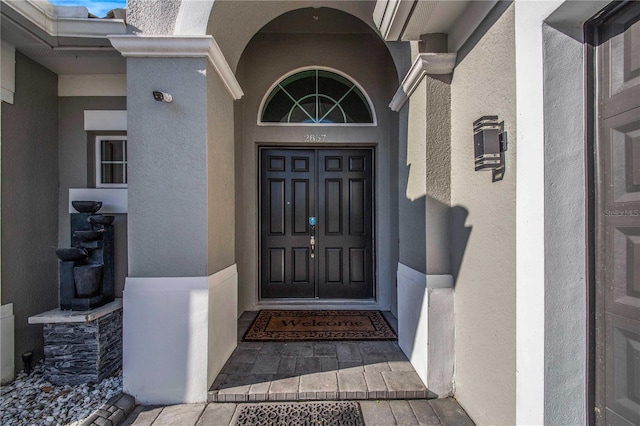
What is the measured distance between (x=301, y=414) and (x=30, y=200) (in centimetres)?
327

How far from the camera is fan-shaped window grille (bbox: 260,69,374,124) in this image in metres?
4.20

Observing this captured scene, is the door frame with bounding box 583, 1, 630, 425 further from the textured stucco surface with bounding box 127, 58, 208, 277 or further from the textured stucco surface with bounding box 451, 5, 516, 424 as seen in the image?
the textured stucco surface with bounding box 127, 58, 208, 277

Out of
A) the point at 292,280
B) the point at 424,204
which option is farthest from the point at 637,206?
the point at 292,280

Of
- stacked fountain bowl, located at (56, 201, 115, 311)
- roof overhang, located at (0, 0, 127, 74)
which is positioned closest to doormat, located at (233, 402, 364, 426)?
stacked fountain bowl, located at (56, 201, 115, 311)

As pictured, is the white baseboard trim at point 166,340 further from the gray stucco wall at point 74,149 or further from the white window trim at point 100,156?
the white window trim at point 100,156

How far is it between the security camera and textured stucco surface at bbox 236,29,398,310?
176 centimetres

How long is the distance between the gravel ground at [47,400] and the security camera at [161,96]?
239cm

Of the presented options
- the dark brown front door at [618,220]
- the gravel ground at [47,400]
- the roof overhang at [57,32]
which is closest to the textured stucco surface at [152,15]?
the roof overhang at [57,32]

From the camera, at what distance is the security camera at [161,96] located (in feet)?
7.59

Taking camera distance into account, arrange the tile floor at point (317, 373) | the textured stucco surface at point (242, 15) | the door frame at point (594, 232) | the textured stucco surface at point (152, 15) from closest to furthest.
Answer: the door frame at point (594, 232) → the tile floor at point (317, 373) → the textured stucco surface at point (152, 15) → the textured stucco surface at point (242, 15)

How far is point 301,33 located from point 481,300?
13.1ft

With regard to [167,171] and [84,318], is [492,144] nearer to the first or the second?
[167,171]

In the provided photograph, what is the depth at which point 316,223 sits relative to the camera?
4305 millimetres

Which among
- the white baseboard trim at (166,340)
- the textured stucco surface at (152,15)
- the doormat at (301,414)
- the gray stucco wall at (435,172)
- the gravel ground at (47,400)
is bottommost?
the gravel ground at (47,400)
